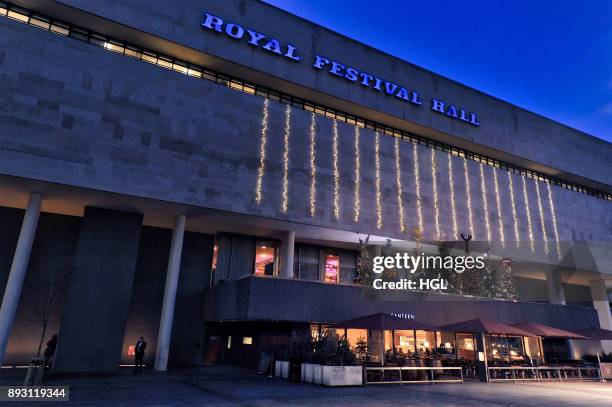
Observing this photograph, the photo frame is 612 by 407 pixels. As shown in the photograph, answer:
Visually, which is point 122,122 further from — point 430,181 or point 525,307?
point 525,307

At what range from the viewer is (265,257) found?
33.3 meters

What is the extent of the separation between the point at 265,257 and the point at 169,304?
966 centimetres

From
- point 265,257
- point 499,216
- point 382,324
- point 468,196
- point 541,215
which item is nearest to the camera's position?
point 382,324

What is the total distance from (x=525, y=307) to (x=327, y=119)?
64.6 feet

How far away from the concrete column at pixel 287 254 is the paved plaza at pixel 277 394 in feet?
35.9

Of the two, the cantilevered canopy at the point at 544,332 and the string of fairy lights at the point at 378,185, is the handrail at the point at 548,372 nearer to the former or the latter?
the cantilevered canopy at the point at 544,332

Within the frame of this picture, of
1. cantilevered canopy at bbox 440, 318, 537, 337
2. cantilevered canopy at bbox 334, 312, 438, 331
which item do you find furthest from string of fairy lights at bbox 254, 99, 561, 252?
cantilevered canopy at bbox 440, 318, 537, 337

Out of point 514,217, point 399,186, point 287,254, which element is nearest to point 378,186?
point 399,186

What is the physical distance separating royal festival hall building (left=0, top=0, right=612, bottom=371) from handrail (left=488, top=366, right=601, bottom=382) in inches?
156

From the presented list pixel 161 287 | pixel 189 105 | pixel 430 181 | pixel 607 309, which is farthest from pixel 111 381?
pixel 607 309

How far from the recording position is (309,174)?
29.2 meters

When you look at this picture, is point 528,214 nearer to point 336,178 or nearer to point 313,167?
point 336,178

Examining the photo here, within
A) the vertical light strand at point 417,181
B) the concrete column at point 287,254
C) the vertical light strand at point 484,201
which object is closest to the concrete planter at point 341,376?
the concrete column at point 287,254

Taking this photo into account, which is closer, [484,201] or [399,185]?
[399,185]
